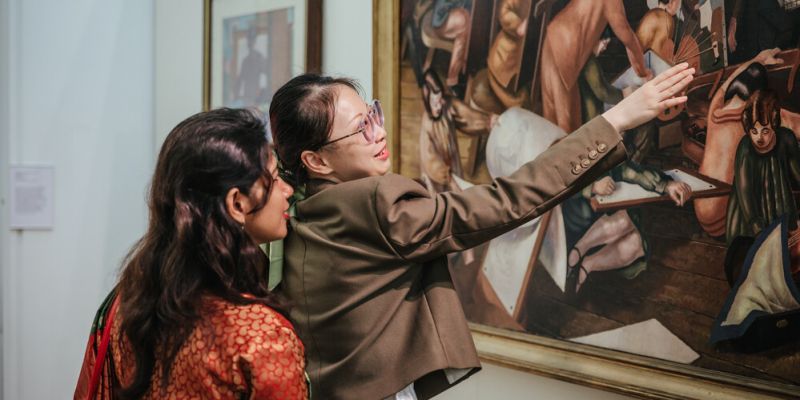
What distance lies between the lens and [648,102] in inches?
70.7

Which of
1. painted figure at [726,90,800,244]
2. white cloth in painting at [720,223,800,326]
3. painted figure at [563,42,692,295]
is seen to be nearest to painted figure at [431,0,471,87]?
painted figure at [563,42,692,295]

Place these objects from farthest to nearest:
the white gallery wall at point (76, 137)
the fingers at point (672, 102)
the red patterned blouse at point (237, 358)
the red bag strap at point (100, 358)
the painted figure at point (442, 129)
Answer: the white gallery wall at point (76, 137) → the painted figure at point (442, 129) → the fingers at point (672, 102) → the red bag strap at point (100, 358) → the red patterned blouse at point (237, 358)

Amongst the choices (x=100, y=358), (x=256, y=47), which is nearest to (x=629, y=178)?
(x=100, y=358)

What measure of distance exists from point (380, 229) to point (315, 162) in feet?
0.89

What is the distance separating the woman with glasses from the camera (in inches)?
69.1

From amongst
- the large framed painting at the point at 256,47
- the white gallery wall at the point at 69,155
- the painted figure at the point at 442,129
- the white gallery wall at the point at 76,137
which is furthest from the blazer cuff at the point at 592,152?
the white gallery wall at the point at 69,155

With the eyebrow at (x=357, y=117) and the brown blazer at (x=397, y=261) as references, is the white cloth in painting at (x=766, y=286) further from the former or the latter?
the eyebrow at (x=357, y=117)

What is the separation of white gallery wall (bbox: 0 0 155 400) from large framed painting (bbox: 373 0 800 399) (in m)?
2.05

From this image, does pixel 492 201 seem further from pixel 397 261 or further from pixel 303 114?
pixel 303 114

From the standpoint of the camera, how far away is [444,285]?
1866mm

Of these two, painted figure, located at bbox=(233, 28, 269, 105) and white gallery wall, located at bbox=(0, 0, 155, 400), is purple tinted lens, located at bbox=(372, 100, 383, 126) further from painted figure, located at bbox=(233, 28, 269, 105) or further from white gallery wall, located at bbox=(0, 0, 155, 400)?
white gallery wall, located at bbox=(0, 0, 155, 400)

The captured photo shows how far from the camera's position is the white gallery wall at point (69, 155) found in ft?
13.9

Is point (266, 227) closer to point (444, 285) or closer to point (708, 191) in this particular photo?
point (444, 285)

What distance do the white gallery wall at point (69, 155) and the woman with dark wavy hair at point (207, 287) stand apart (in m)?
2.98
